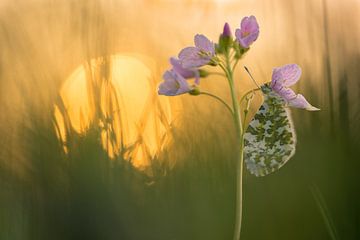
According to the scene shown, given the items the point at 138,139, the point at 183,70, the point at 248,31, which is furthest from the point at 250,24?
the point at 138,139

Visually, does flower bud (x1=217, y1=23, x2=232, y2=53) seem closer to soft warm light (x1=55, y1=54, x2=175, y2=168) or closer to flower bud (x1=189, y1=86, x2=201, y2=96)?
flower bud (x1=189, y1=86, x2=201, y2=96)

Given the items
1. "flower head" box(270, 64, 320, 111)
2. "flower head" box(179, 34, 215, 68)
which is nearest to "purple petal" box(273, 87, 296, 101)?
"flower head" box(270, 64, 320, 111)

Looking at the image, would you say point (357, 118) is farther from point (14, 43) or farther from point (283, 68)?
point (14, 43)

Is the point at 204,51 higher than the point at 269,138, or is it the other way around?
the point at 204,51

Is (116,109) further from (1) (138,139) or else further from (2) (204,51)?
(2) (204,51)

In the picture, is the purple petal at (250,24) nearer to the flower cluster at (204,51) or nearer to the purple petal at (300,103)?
the flower cluster at (204,51)
